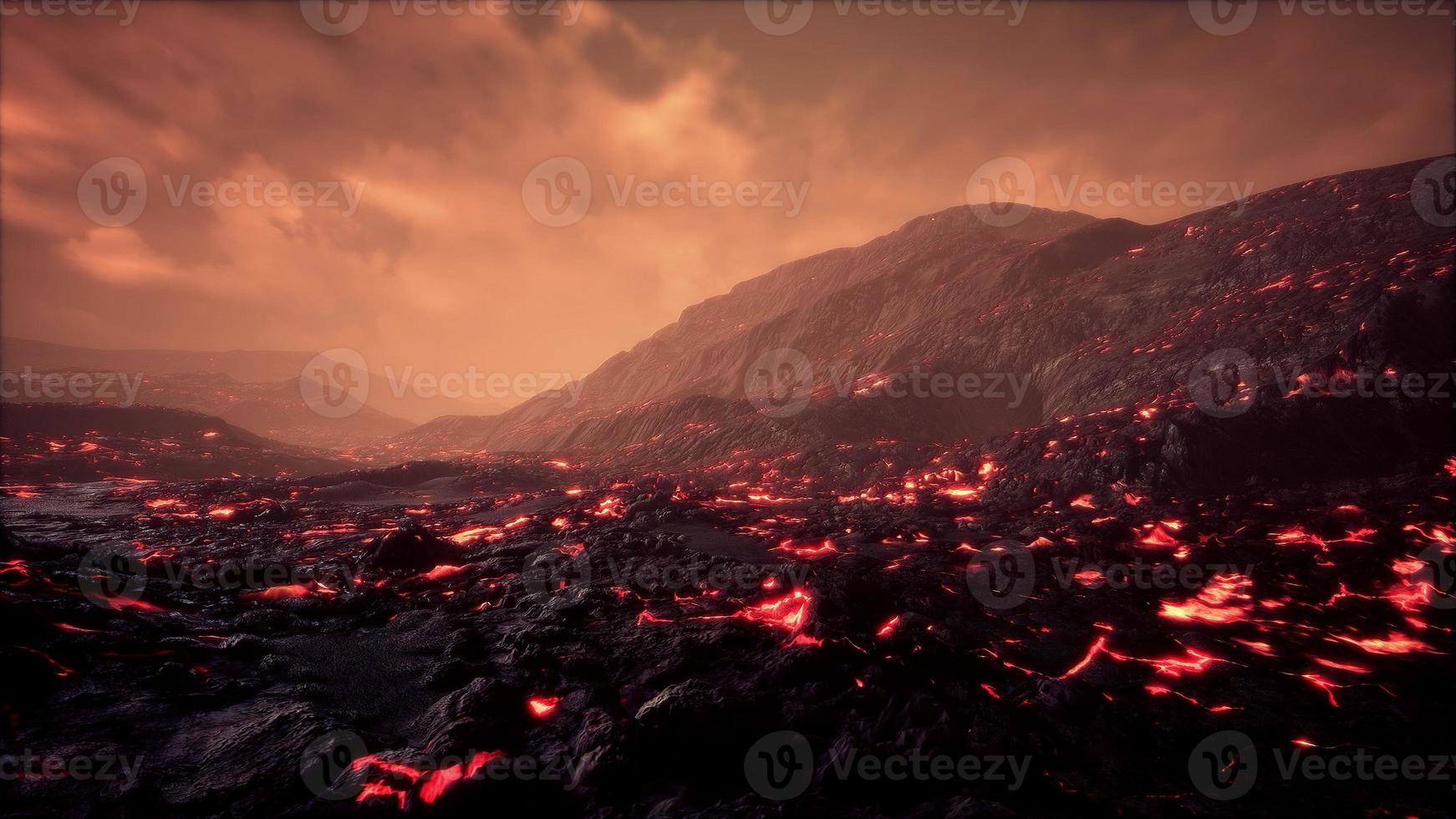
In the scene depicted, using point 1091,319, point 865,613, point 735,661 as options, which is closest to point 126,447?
point 735,661

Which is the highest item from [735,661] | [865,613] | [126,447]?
[126,447]

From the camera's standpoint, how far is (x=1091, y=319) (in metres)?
39.2


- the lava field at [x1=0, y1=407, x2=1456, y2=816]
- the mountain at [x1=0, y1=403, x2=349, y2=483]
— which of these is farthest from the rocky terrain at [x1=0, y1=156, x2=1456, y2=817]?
the mountain at [x1=0, y1=403, x2=349, y2=483]

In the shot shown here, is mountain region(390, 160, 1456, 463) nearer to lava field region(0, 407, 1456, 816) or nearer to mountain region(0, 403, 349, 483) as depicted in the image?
lava field region(0, 407, 1456, 816)

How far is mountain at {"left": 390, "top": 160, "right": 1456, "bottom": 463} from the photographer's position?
2371cm

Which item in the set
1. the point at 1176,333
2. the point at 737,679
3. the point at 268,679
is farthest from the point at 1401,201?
the point at 268,679

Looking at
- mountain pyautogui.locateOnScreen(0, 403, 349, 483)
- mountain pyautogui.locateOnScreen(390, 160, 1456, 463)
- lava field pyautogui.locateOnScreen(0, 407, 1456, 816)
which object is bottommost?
lava field pyautogui.locateOnScreen(0, 407, 1456, 816)

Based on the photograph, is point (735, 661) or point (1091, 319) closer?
point (735, 661)

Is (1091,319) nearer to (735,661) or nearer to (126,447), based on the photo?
(735,661)

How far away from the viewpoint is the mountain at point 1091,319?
77.8 ft

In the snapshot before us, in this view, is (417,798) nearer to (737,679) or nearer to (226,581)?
(737,679)

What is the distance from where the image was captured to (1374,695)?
26.6 feet

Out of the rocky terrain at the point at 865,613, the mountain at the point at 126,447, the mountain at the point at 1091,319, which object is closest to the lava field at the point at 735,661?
the rocky terrain at the point at 865,613

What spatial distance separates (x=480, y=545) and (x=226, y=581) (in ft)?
22.6
